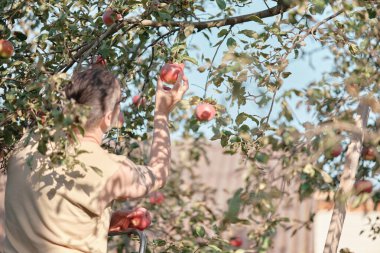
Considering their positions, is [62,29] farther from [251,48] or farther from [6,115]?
[251,48]

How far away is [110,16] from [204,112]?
23.0 inches

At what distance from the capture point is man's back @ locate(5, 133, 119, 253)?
259 cm

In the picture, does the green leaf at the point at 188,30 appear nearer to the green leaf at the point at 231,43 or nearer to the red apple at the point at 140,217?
the green leaf at the point at 231,43

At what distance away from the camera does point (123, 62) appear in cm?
367

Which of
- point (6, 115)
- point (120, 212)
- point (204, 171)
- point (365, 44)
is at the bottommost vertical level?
point (120, 212)

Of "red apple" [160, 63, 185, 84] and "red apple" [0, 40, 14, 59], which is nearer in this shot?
"red apple" [160, 63, 185, 84]

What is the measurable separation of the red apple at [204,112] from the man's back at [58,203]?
62 centimetres

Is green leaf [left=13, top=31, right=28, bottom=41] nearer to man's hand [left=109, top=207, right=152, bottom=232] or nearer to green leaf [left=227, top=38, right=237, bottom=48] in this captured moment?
green leaf [left=227, top=38, right=237, bottom=48]

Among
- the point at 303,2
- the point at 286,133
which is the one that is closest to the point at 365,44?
the point at 303,2

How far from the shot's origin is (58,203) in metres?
2.60

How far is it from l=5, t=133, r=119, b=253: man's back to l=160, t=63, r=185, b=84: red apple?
1.76 feet

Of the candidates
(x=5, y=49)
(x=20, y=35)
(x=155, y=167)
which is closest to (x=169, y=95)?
(x=155, y=167)

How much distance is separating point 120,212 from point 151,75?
1.06 meters

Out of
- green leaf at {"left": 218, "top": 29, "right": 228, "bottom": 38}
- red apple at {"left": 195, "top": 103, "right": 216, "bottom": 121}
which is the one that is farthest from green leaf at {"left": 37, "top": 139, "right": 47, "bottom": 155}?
green leaf at {"left": 218, "top": 29, "right": 228, "bottom": 38}
